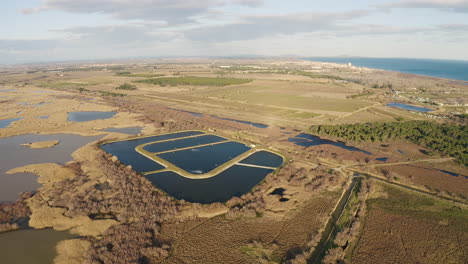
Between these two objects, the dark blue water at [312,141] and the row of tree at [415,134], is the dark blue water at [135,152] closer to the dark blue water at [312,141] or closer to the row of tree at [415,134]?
the dark blue water at [312,141]

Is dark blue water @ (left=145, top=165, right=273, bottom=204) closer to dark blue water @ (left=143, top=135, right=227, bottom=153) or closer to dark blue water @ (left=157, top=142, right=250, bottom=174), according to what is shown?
dark blue water @ (left=157, top=142, right=250, bottom=174)

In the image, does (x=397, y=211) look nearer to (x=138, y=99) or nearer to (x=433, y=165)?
(x=433, y=165)

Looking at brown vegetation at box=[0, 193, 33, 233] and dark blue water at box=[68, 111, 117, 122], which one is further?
dark blue water at box=[68, 111, 117, 122]

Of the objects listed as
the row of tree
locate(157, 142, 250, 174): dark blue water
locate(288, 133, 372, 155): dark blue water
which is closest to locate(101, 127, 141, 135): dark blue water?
locate(157, 142, 250, 174): dark blue water

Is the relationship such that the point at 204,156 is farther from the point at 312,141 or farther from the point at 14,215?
the point at 14,215

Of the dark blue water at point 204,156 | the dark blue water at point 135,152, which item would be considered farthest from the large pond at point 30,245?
the dark blue water at point 204,156
